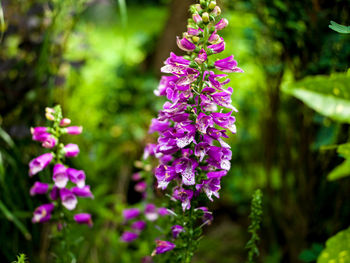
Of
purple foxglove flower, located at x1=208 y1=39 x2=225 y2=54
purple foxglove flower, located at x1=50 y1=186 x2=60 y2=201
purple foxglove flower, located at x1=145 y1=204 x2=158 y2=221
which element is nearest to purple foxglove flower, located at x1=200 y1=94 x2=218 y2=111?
purple foxglove flower, located at x1=208 y1=39 x2=225 y2=54

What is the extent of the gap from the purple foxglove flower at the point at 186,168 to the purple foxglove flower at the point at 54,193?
52 centimetres

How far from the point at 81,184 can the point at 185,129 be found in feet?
1.65

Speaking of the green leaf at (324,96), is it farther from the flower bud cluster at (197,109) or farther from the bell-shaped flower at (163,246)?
the bell-shaped flower at (163,246)

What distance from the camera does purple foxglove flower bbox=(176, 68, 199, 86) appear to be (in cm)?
96

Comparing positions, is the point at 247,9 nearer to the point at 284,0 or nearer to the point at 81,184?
the point at 284,0

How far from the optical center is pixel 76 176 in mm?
1260

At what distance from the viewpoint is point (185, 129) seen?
0.95 m

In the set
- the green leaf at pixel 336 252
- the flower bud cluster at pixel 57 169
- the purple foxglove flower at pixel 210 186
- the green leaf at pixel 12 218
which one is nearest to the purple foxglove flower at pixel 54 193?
the flower bud cluster at pixel 57 169

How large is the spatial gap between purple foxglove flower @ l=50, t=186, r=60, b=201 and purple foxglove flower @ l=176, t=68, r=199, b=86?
63 cm

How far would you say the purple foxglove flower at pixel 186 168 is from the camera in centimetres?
95

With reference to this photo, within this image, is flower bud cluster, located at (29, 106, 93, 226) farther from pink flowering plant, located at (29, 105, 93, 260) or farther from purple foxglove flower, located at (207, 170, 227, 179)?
purple foxglove flower, located at (207, 170, 227, 179)

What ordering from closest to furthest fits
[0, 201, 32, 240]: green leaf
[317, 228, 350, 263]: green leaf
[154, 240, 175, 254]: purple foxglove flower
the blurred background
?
[317, 228, 350, 263]: green leaf
[154, 240, 175, 254]: purple foxglove flower
[0, 201, 32, 240]: green leaf
the blurred background

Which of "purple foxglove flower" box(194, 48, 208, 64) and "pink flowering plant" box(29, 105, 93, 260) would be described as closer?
"purple foxglove flower" box(194, 48, 208, 64)

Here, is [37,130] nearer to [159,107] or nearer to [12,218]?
[12,218]
